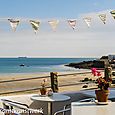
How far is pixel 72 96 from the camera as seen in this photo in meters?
7.22

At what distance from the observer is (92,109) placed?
15.4 ft

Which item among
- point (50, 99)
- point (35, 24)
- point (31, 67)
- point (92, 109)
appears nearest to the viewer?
point (92, 109)

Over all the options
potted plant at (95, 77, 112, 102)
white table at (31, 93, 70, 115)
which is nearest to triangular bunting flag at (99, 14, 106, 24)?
white table at (31, 93, 70, 115)

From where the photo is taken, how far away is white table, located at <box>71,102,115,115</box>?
4.41 meters

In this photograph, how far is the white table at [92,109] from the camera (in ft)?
14.5

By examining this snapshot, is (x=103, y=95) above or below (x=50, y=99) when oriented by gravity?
above

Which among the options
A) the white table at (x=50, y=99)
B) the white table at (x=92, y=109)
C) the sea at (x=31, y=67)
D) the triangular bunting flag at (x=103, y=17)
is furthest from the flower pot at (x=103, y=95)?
the sea at (x=31, y=67)

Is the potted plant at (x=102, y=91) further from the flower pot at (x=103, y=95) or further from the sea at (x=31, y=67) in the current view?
the sea at (x=31, y=67)

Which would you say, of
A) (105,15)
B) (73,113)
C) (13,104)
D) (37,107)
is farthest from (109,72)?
(73,113)

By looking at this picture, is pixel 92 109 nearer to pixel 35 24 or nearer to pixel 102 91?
pixel 102 91

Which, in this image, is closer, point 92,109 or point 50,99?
point 92,109

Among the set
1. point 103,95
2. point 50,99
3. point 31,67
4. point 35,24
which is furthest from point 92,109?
point 31,67

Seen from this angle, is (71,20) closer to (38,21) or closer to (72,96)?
(38,21)

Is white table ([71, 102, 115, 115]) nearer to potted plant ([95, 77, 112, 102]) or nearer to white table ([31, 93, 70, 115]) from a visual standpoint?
potted plant ([95, 77, 112, 102])
